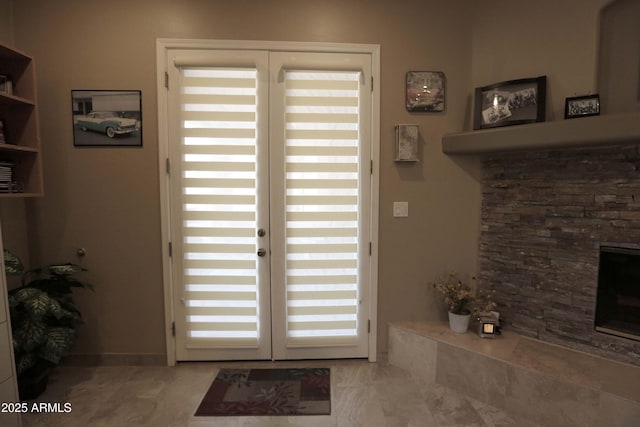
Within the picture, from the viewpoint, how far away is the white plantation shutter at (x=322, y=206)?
229 centimetres

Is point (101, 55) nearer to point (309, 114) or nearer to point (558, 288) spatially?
point (309, 114)

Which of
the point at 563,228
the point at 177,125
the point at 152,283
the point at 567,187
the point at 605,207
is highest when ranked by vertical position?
the point at 177,125

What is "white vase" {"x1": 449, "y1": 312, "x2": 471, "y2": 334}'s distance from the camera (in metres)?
2.27

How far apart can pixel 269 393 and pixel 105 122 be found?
225 cm

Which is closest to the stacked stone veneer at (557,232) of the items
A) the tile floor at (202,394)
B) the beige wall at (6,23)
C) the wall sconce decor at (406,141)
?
the wall sconce decor at (406,141)

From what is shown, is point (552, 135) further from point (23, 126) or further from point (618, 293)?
point (23, 126)

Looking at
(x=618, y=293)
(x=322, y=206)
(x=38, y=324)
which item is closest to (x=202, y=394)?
(x=38, y=324)

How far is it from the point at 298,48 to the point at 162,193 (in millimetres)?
1462

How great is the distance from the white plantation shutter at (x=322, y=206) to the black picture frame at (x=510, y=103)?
2.94ft

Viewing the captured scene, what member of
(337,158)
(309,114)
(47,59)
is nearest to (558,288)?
(337,158)

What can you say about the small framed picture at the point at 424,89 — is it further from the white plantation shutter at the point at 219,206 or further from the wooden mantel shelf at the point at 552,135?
the white plantation shutter at the point at 219,206

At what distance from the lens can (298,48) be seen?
226cm

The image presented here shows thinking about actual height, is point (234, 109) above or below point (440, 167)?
above

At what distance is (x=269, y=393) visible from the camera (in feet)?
6.84
